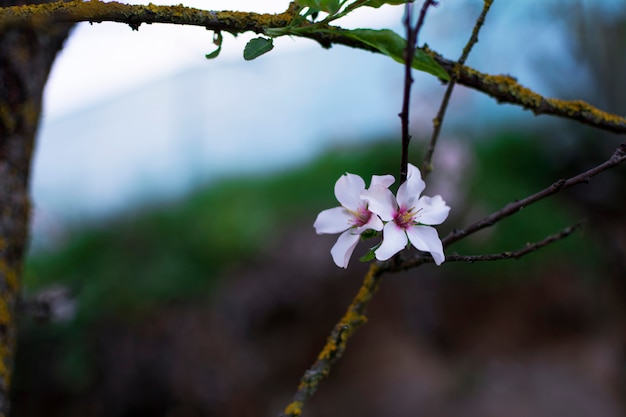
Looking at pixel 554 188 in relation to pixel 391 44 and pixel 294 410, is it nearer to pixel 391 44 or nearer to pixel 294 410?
pixel 391 44

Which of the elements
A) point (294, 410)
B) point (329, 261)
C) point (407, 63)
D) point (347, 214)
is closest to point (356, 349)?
point (329, 261)

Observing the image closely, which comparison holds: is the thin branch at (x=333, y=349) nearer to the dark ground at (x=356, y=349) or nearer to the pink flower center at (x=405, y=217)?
the pink flower center at (x=405, y=217)

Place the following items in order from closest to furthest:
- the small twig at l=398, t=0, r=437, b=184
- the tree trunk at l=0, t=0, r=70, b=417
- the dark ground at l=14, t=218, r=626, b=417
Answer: the small twig at l=398, t=0, r=437, b=184, the tree trunk at l=0, t=0, r=70, b=417, the dark ground at l=14, t=218, r=626, b=417

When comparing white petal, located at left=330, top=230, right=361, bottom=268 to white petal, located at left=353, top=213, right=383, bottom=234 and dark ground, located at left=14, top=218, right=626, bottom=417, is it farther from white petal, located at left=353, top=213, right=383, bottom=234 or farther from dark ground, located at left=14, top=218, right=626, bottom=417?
dark ground, located at left=14, top=218, right=626, bottom=417


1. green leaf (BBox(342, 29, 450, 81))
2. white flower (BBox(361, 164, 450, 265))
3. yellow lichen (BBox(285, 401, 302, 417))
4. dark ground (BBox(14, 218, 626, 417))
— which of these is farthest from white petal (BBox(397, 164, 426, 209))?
dark ground (BBox(14, 218, 626, 417))

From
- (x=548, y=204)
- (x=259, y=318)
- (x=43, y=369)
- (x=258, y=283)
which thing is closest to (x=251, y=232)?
(x=258, y=283)

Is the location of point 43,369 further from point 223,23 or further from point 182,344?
point 223,23
